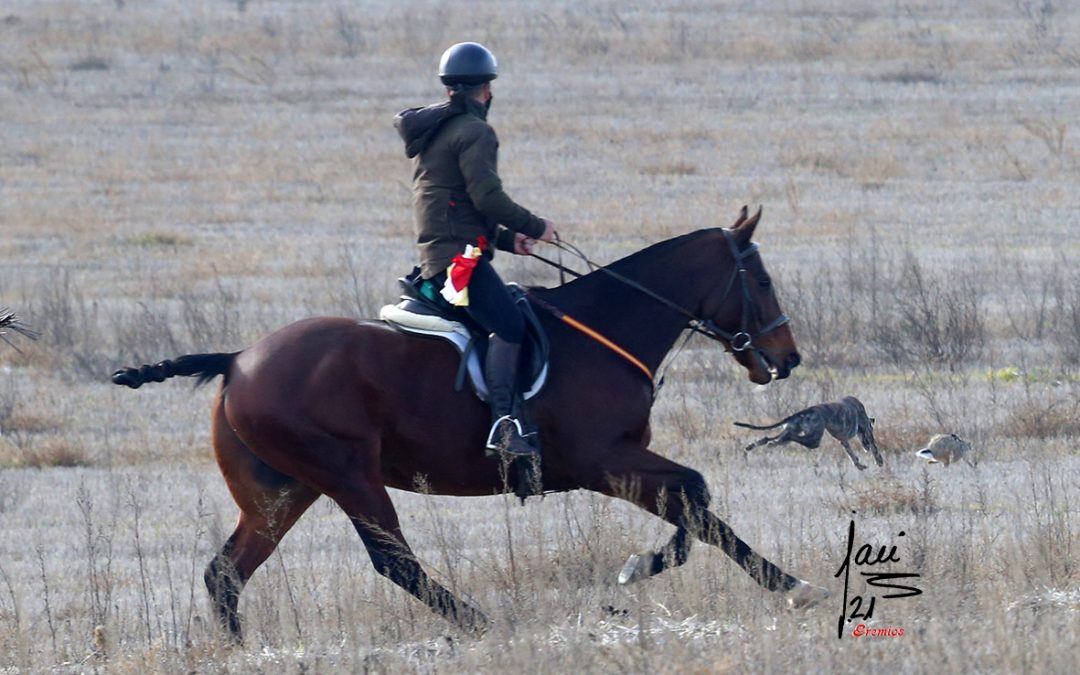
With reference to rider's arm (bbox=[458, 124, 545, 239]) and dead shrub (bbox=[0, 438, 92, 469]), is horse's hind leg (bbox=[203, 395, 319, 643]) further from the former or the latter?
dead shrub (bbox=[0, 438, 92, 469])

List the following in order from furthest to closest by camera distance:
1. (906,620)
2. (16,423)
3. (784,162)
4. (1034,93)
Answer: (1034,93), (784,162), (16,423), (906,620)

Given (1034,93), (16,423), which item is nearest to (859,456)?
(16,423)

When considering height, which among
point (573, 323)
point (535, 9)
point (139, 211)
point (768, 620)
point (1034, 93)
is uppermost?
point (535, 9)

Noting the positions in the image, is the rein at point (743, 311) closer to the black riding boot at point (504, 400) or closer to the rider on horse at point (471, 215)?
the rider on horse at point (471, 215)

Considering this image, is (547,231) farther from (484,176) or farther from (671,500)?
(671,500)

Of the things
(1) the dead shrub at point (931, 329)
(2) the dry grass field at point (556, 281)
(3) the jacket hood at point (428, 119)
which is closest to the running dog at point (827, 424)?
(2) the dry grass field at point (556, 281)

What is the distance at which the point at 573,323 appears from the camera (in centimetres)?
793

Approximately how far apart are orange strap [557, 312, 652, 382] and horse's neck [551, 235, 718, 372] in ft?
0.15

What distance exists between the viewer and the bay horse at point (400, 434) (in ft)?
24.4

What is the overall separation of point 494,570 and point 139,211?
17852 millimetres

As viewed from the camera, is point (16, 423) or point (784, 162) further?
point (784, 162)

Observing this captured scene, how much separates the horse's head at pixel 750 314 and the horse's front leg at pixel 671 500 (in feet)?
3.09

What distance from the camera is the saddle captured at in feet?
25.0

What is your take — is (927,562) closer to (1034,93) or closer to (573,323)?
(573,323)
